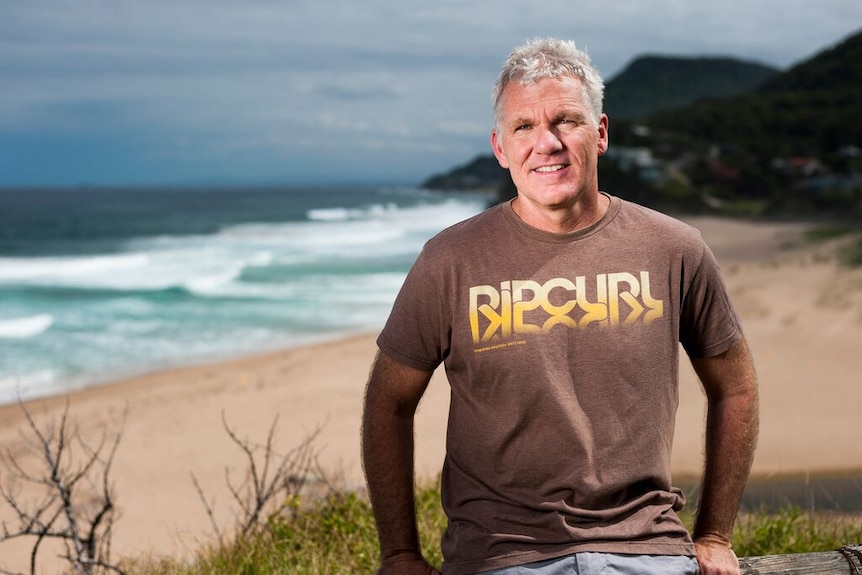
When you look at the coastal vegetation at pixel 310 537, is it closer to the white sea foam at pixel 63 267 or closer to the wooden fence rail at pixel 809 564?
the wooden fence rail at pixel 809 564

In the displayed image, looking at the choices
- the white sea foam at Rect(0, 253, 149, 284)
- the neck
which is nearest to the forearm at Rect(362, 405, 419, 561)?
the neck

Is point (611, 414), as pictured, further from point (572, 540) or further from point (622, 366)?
point (572, 540)

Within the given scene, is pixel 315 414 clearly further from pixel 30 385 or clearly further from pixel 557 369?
pixel 557 369

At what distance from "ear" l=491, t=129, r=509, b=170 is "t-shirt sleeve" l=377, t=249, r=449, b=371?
1.15 feet

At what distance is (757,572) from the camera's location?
2.64 metres

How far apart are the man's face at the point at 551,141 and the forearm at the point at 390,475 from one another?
70cm

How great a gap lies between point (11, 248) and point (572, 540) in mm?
52372

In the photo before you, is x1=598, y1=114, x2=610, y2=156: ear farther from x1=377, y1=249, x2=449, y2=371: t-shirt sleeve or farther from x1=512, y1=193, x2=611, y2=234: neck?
x1=377, y1=249, x2=449, y2=371: t-shirt sleeve

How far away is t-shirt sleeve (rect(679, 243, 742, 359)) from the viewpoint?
2443mm

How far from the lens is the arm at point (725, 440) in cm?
257

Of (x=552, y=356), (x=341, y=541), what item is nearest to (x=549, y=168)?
(x=552, y=356)

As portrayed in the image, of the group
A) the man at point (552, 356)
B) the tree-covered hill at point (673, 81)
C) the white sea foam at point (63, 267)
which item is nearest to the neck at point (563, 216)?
the man at point (552, 356)

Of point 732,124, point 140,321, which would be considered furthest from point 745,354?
point 732,124

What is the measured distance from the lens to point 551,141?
2.41 m
